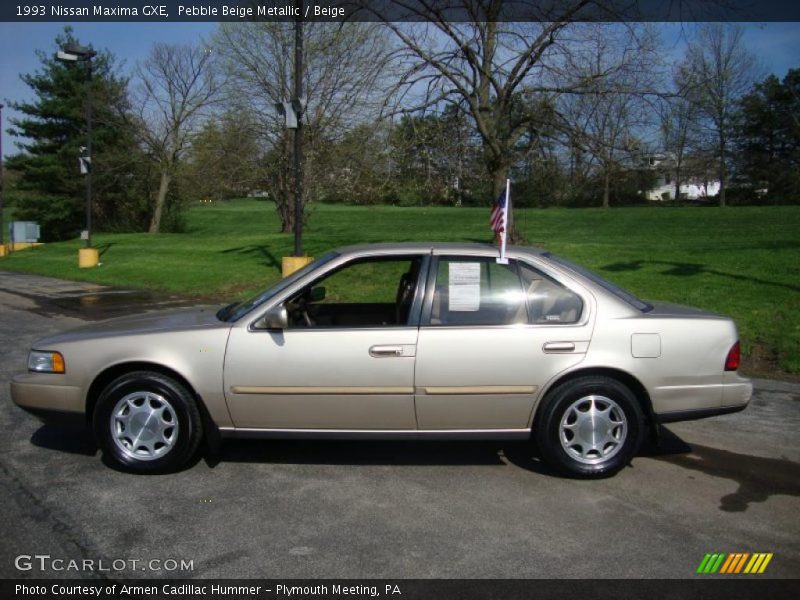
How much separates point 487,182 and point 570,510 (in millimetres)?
12648

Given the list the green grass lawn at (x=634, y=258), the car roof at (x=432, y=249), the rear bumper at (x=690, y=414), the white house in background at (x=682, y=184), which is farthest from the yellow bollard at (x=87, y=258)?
the rear bumper at (x=690, y=414)

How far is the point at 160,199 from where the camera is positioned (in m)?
44.8

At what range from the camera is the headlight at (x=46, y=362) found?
4.55 m

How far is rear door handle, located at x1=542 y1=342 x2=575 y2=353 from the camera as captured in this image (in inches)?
175

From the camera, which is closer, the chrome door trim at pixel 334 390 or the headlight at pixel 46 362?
the chrome door trim at pixel 334 390

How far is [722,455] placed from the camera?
5.10 m

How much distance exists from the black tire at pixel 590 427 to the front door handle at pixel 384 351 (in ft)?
3.32

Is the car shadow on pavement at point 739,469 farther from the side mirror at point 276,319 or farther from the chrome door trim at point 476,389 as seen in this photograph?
the side mirror at point 276,319

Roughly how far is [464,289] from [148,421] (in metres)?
2.24

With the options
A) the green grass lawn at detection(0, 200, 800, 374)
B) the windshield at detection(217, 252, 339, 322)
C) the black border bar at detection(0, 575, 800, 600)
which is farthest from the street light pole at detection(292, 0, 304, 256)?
the black border bar at detection(0, 575, 800, 600)

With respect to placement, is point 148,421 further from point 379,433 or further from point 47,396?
point 379,433

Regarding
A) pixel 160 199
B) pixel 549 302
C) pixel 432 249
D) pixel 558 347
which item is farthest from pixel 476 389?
pixel 160 199

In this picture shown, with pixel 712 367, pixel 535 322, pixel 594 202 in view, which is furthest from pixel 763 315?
pixel 594 202

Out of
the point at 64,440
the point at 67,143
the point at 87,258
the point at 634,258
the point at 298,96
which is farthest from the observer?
the point at 67,143
